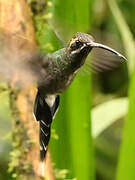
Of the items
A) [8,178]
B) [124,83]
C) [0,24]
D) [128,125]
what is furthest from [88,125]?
[124,83]

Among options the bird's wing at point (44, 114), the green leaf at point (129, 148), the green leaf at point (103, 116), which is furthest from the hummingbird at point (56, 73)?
the green leaf at point (103, 116)

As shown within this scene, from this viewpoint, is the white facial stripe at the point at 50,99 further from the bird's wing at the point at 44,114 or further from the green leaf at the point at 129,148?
the green leaf at the point at 129,148

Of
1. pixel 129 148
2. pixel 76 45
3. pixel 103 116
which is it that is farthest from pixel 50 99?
pixel 103 116

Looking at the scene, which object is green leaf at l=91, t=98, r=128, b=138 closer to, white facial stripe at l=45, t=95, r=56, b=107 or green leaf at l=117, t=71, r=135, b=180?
green leaf at l=117, t=71, r=135, b=180

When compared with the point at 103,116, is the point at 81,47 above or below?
above

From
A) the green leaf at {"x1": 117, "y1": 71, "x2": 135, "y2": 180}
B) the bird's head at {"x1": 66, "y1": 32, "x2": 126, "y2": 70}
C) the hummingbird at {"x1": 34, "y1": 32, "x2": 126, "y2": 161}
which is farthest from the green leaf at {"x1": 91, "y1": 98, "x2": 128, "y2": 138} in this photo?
the bird's head at {"x1": 66, "y1": 32, "x2": 126, "y2": 70}

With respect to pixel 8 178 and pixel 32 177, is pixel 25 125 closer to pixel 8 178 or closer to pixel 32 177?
pixel 32 177

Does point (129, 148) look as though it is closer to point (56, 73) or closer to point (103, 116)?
point (103, 116)
